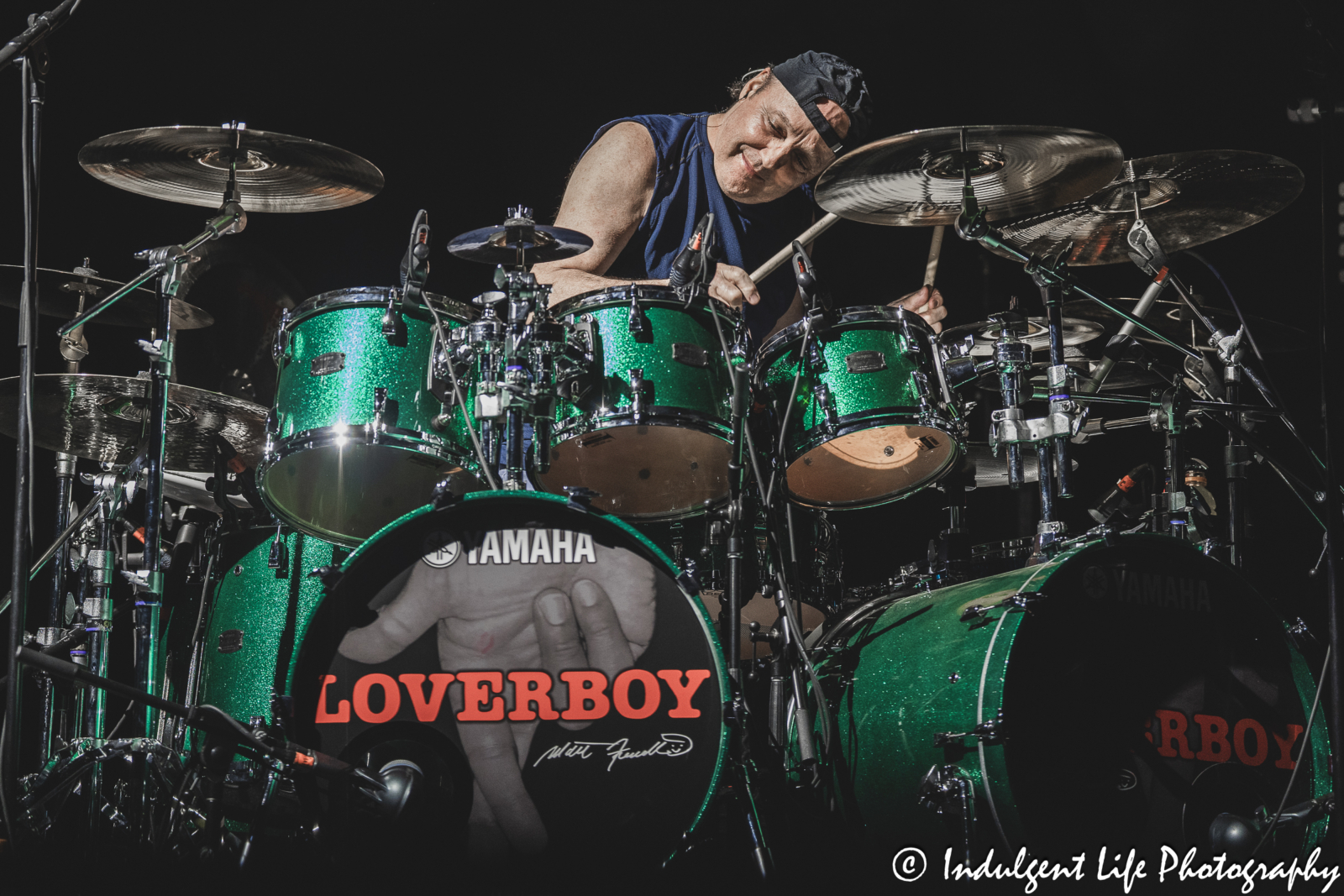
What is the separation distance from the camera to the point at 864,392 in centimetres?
290

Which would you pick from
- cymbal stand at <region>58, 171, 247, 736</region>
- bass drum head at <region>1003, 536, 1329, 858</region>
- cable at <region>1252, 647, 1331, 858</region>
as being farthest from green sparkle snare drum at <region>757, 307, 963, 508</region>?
cymbal stand at <region>58, 171, 247, 736</region>

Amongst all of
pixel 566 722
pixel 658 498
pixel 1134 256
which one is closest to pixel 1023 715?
pixel 566 722

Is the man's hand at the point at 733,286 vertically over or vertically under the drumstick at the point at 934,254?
under

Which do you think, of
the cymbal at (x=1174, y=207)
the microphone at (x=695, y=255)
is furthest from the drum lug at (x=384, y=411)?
the cymbal at (x=1174, y=207)

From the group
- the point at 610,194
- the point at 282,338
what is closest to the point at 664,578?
the point at 282,338

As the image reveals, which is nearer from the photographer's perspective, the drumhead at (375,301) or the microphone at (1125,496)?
the drumhead at (375,301)

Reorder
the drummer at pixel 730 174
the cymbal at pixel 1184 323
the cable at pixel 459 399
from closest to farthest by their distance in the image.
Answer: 1. the cable at pixel 459 399
2. the cymbal at pixel 1184 323
3. the drummer at pixel 730 174

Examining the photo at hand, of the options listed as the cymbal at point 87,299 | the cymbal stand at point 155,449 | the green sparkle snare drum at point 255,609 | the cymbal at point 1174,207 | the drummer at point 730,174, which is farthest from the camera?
the drummer at point 730,174

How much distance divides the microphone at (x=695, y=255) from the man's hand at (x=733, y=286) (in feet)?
1.05

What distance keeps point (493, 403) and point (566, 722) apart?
720 millimetres

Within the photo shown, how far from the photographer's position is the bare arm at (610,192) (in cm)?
366

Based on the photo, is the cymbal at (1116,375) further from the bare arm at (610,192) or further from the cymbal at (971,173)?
the bare arm at (610,192)
